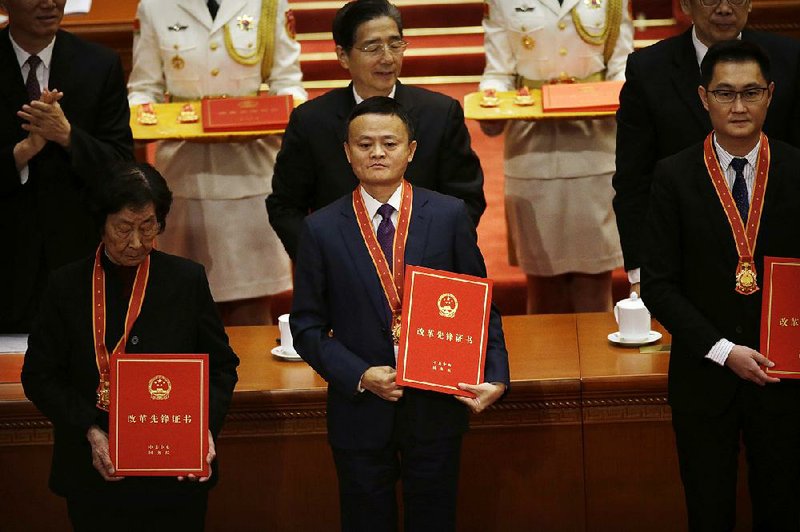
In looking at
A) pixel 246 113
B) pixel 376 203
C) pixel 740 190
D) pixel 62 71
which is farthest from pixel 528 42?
pixel 376 203

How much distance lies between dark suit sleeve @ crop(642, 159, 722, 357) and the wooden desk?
594mm

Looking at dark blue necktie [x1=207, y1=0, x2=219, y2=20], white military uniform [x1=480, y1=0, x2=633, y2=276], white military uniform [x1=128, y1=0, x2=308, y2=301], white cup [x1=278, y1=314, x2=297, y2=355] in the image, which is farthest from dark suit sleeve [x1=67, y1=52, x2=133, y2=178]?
white military uniform [x1=480, y1=0, x2=633, y2=276]

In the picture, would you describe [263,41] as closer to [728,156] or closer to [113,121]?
[113,121]

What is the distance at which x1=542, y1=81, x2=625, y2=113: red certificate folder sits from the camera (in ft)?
14.7

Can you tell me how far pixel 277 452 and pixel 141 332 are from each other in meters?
0.85

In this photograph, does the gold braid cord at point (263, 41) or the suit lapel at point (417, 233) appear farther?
the gold braid cord at point (263, 41)

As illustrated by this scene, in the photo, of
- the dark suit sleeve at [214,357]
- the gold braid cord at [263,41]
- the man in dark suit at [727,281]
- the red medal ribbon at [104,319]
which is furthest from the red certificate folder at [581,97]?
the red medal ribbon at [104,319]

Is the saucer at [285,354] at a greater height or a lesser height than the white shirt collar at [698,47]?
lesser

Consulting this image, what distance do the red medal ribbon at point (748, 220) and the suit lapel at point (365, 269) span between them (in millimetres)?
824

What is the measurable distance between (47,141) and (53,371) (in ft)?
3.40

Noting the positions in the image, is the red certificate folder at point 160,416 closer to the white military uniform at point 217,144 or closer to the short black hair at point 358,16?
the short black hair at point 358,16

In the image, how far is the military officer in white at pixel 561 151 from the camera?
15.6ft

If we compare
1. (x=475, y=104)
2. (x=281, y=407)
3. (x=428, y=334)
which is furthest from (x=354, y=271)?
(x=475, y=104)

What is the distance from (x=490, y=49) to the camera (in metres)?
4.84
